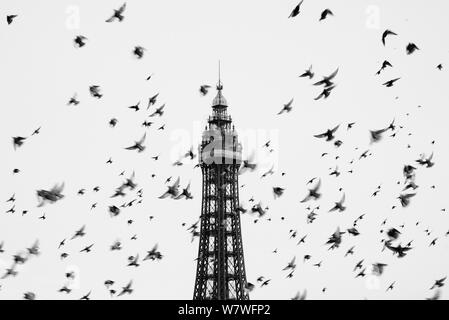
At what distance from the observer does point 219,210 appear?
91688mm

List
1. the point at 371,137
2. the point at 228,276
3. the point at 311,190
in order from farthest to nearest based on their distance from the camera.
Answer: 1. the point at 228,276
2. the point at 311,190
3. the point at 371,137

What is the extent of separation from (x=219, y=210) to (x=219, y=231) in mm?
2055

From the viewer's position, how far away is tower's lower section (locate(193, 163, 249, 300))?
9112 centimetres

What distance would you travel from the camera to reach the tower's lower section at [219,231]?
91125mm

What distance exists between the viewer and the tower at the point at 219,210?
298ft

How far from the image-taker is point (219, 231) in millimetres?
91750

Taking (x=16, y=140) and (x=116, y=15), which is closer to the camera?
(x=116, y=15)

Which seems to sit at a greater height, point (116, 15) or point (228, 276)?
point (228, 276)

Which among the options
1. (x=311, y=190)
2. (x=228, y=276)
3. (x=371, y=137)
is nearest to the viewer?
(x=371, y=137)
